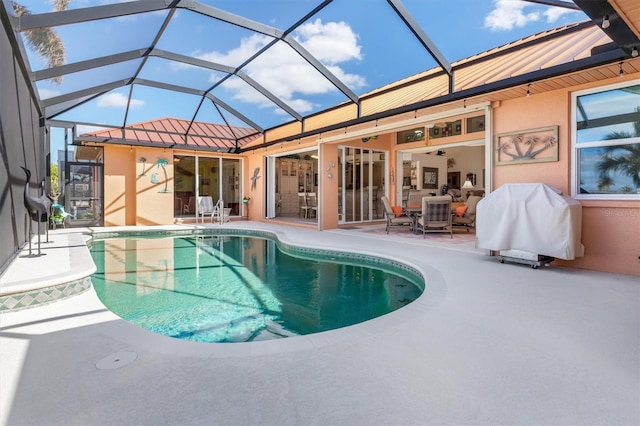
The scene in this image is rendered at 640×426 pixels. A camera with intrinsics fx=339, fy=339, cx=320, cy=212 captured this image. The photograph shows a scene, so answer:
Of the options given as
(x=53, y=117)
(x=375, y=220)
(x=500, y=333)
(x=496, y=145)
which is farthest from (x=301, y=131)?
(x=500, y=333)

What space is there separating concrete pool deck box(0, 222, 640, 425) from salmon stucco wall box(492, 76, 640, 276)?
182cm

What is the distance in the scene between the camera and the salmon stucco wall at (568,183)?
4.80 m

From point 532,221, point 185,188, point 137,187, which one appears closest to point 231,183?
point 185,188

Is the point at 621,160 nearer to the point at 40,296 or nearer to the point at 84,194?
the point at 40,296

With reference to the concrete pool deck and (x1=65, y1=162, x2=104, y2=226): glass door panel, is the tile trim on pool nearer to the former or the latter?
the concrete pool deck

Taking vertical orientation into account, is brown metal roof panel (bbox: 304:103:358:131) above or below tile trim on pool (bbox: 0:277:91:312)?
above

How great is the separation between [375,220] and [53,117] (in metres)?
10.5

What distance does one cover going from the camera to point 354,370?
84.7 inches

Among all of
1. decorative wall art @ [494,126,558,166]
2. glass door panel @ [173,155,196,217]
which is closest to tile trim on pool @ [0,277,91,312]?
decorative wall art @ [494,126,558,166]

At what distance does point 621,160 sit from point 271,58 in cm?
667

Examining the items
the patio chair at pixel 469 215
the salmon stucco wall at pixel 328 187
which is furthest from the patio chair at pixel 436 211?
the salmon stucco wall at pixel 328 187

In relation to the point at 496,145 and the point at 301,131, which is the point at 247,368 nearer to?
the point at 496,145

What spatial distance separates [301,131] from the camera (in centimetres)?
1020

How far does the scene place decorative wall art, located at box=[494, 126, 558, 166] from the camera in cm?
543
